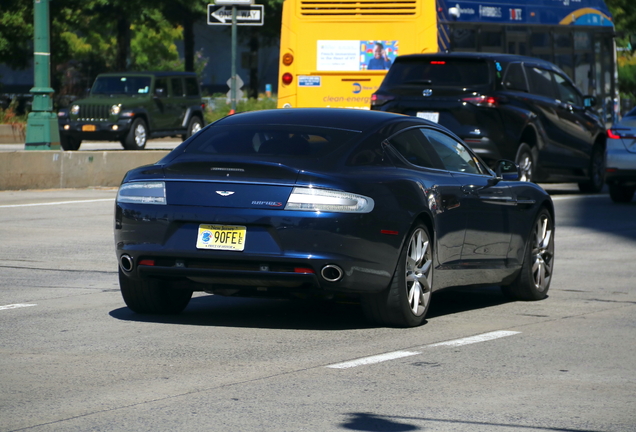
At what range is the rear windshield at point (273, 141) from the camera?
7629 millimetres

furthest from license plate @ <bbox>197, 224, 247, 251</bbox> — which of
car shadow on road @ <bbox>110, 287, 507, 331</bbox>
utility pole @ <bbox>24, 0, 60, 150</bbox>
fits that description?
utility pole @ <bbox>24, 0, 60, 150</bbox>

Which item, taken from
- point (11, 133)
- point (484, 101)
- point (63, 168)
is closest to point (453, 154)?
point (484, 101)

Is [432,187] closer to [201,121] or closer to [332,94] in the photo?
[332,94]

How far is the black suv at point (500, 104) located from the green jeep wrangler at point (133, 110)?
13.9 m

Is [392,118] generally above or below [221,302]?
above

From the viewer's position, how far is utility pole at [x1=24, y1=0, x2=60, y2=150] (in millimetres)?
21172

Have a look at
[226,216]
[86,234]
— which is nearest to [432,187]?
[226,216]

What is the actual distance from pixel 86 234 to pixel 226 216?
21.4 ft

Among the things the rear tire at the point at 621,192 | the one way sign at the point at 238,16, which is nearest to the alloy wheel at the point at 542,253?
the rear tire at the point at 621,192

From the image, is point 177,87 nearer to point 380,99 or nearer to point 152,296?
point 380,99

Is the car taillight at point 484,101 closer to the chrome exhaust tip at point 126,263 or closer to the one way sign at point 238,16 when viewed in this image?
the one way sign at point 238,16

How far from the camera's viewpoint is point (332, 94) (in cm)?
2269

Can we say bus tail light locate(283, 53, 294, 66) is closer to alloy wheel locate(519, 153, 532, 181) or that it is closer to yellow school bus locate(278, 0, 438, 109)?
yellow school bus locate(278, 0, 438, 109)

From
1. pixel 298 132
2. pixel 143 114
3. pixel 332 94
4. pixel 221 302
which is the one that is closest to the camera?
pixel 298 132
